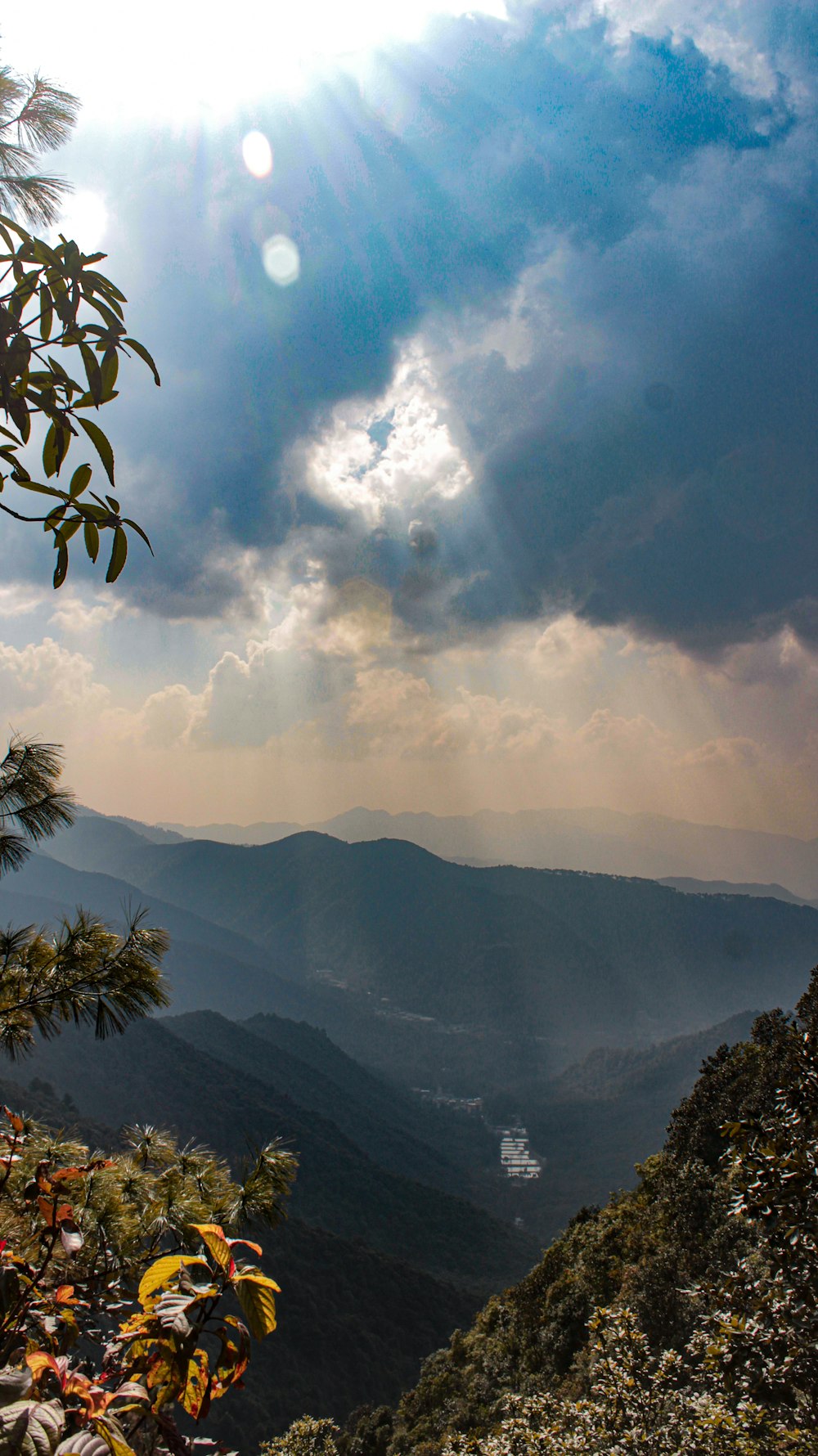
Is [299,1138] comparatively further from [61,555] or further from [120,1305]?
[61,555]

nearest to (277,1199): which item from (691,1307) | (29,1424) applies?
(29,1424)

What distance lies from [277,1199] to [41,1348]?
2.60 m

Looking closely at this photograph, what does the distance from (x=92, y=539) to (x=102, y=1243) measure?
3893 mm

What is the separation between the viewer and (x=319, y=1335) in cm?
5344

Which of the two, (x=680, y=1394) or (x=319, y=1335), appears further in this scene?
(x=319, y=1335)

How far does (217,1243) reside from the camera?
164 cm

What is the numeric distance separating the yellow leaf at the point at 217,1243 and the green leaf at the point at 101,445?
5.88 ft

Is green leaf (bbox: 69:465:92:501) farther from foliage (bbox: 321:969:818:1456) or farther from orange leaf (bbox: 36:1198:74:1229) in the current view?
foliage (bbox: 321:969:818:1456)

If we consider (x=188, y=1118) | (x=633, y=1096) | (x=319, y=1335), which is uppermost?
(x=633, y=1096)

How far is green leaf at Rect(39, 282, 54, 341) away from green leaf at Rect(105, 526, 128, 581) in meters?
0.57

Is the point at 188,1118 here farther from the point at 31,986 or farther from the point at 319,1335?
the point at 31,986

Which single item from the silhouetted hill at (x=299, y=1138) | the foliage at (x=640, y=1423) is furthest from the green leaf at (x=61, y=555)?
the silhouetted hill at (x=299, y=1138)

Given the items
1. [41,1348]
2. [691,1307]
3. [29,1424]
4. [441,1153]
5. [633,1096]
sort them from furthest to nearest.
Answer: [633,1096] → [441,1153] → [691,1307] → [41,1348] → [29,1424]

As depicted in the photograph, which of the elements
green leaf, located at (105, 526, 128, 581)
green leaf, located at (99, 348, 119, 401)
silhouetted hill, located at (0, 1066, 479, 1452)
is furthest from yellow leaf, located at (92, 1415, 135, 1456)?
silhouetted hill, located at (0, 1066, 479, 1452)
